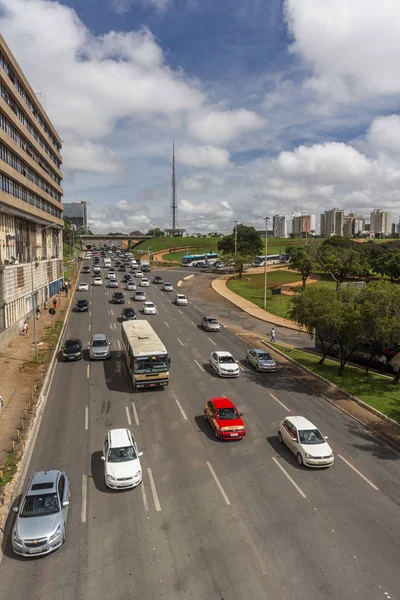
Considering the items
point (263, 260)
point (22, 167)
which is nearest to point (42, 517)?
point (22, 167)

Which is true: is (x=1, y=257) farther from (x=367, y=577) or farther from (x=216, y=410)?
(x=367, y=577)

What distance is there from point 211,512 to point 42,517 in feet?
19.6

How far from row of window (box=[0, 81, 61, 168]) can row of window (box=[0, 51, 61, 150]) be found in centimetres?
216

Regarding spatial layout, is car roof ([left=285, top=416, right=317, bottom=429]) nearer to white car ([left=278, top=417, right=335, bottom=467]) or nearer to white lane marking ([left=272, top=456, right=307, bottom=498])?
white car ([left=278, top=417, right=335, bottom=467])

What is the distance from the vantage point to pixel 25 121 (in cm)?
5716

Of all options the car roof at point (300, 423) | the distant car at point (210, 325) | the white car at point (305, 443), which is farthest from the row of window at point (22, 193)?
the white car at point (305, 443)

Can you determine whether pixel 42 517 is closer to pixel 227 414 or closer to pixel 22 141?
pixel 227 414

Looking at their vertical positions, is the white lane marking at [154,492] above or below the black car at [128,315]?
below

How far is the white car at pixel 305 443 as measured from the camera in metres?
18.5

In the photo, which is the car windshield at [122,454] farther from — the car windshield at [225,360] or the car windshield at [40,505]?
the car windshield at [225,360]

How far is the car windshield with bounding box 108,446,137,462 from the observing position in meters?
17.4

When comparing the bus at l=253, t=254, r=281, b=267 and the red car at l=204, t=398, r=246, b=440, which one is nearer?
the red car at l=204, t=398, r=246, b=440

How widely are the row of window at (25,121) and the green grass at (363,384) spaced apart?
42.9 meters

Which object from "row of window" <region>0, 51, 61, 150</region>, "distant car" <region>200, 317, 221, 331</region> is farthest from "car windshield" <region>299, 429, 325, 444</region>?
"row of window" <region>0, 51, 61, 150</region>
